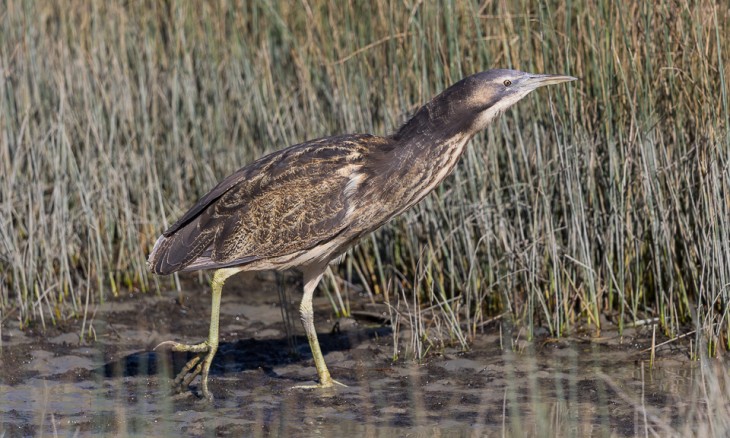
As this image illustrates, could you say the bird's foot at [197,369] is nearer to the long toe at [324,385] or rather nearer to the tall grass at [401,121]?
the long toe at [324,385]

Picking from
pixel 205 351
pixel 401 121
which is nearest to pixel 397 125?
pixel 401 121

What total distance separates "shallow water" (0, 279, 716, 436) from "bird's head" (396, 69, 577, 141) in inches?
50.9

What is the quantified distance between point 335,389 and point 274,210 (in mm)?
969

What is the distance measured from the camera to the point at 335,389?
18.5 feet

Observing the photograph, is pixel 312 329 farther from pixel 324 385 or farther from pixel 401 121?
pixel 401 121

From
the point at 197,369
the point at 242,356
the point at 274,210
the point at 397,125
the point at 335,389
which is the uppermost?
A: the point at 397,125

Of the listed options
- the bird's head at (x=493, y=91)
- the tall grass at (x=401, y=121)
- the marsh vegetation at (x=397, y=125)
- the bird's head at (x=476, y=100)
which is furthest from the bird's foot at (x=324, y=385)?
the bird's head at (x=493, y=91)

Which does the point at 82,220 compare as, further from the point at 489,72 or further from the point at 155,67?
the point at 489,72

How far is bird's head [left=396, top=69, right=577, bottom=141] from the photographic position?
5449mm

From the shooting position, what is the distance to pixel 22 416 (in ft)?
16.9

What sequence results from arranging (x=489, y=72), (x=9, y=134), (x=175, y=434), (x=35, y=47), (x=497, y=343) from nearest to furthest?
(x=175, y=434)
(x=489, y=72)
(x=497, y=343)
(x=9, y=134)
(x=35, y=47)

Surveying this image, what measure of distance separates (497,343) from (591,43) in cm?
175

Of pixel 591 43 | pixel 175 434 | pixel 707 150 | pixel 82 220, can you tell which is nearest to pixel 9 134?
pixel 82 220

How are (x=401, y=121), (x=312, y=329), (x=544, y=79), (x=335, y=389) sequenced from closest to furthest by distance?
(x=544, y=79), (x=335, y=389), (x=312, y=329), (x=401, y=121)
